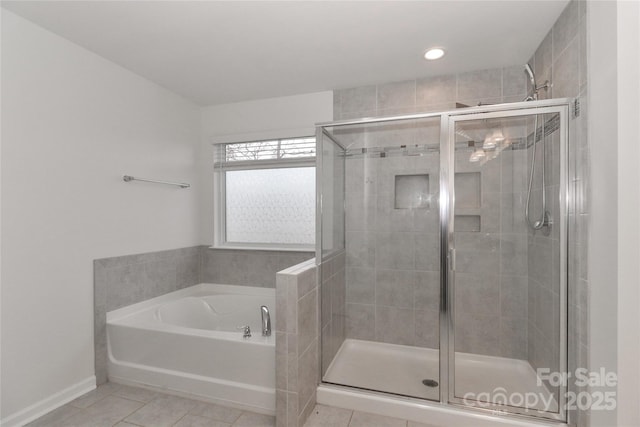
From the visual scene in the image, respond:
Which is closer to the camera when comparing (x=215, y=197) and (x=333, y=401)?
(x=333, y=401)

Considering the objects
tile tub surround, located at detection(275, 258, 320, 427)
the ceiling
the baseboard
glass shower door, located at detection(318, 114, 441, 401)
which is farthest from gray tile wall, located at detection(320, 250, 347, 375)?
the baseboard

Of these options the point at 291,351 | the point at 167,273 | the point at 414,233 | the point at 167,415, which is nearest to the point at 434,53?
the point at 414,233

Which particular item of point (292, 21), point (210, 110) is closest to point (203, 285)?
point (210, 110)

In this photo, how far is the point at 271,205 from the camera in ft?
10.3

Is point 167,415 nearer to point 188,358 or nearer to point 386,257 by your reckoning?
point 188,358

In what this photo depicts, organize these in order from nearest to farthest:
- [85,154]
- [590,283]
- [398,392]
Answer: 1. [590,283]
2. [398,392]
3. [85,154]

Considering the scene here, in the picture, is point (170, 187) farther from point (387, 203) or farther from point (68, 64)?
point (387, 203)

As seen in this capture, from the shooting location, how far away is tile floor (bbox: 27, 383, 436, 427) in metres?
1.78

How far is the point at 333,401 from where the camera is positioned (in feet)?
6.38

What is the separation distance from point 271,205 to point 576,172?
2.41 meters

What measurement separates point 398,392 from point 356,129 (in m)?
1.86

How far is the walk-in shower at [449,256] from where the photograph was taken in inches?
72.0

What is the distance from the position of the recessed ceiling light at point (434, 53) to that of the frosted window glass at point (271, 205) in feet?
4.49

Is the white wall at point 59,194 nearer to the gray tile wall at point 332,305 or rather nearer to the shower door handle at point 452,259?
the gray tile wall at point 332,305
